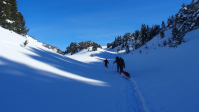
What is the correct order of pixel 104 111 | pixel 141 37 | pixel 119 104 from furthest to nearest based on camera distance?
1. pixel 141 37
2. pixel 119 104
3. pixel 104 111

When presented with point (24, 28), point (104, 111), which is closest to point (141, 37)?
point (24, 28)

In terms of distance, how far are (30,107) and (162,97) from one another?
202 inches

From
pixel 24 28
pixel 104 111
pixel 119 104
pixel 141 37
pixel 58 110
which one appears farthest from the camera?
pixel 141 37

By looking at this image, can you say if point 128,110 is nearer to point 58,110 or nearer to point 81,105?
point 81,105

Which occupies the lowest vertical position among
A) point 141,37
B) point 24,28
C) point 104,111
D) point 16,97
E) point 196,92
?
point 104,111

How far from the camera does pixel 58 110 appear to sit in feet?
9.35

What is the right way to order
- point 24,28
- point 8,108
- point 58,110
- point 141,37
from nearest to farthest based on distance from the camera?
point 8,108, point 58,110, point 24,28, point 141,37

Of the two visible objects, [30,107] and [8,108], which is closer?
[8,108]

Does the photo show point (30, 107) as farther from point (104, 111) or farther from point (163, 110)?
point (163, 110)

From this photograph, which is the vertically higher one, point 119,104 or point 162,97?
point 162,97

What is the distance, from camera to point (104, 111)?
3.43m

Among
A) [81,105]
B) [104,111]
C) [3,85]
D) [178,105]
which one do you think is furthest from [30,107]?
[178,105]

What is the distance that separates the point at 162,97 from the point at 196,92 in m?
1.27

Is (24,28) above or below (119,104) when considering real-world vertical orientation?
above
